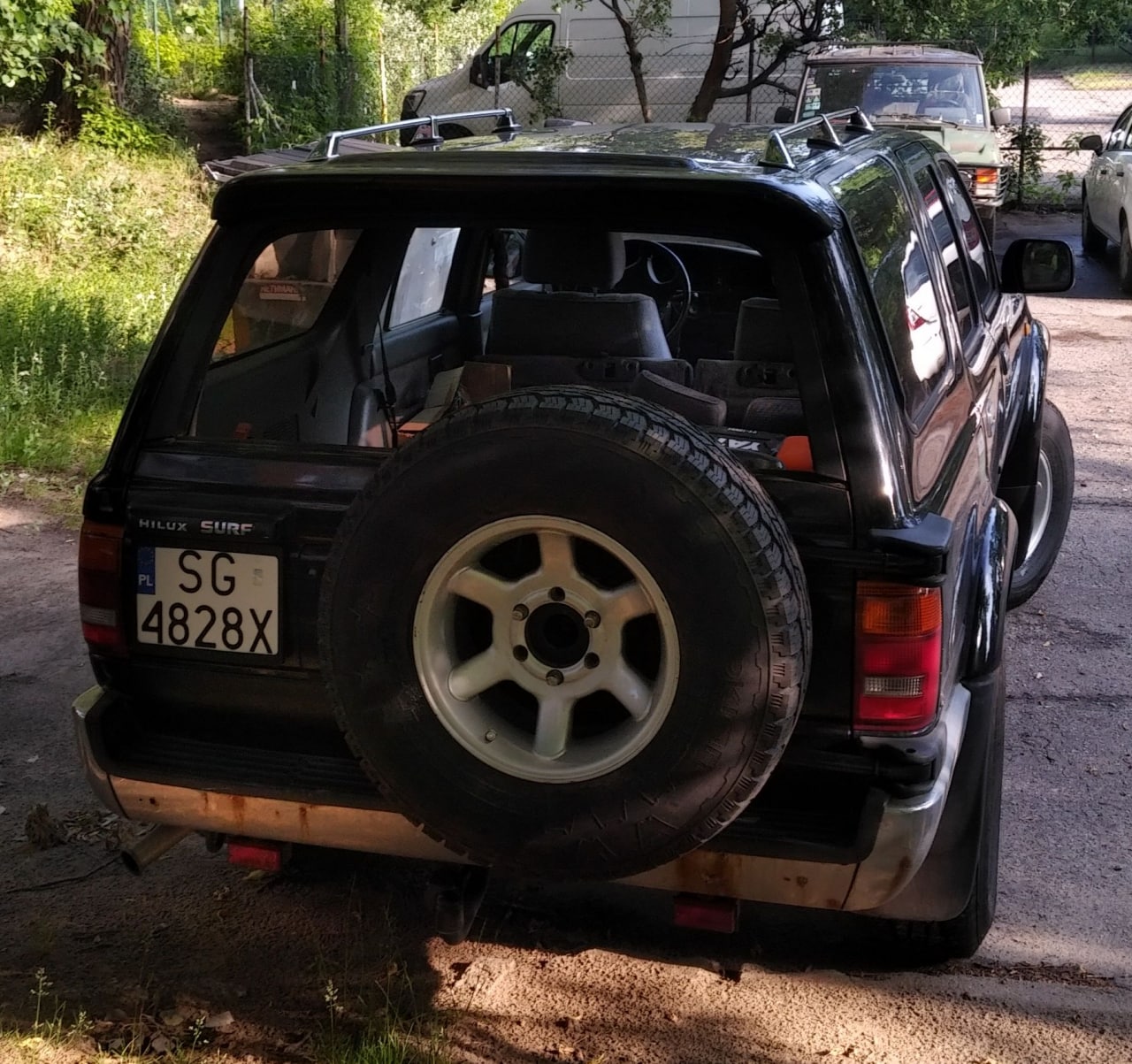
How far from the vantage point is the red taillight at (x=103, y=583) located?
9.82 feet

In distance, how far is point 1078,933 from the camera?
3.53m

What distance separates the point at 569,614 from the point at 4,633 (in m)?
3.77

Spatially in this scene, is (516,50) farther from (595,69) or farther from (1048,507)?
(1048,507)

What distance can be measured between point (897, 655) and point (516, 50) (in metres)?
17.6

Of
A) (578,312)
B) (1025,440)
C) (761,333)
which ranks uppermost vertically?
(578,312)

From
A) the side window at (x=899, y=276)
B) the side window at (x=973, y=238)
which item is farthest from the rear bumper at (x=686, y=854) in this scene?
the side window at (x=973, y=238)

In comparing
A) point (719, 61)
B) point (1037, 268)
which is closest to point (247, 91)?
point (719, 61)

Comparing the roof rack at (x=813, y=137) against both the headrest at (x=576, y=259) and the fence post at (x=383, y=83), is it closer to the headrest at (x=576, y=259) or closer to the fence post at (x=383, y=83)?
the headrest at (x=576, y=259)

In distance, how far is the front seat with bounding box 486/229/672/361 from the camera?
12.1 feet

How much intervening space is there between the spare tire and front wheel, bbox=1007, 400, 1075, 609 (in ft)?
11.6

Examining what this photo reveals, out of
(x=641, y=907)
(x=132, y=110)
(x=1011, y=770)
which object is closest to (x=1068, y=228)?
(x=132, y=110)

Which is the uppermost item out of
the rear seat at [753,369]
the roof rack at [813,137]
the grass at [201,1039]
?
the roof rack at [813,137]

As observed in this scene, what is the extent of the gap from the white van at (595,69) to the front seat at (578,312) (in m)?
14.9

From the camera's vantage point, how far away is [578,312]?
3.71 meters
